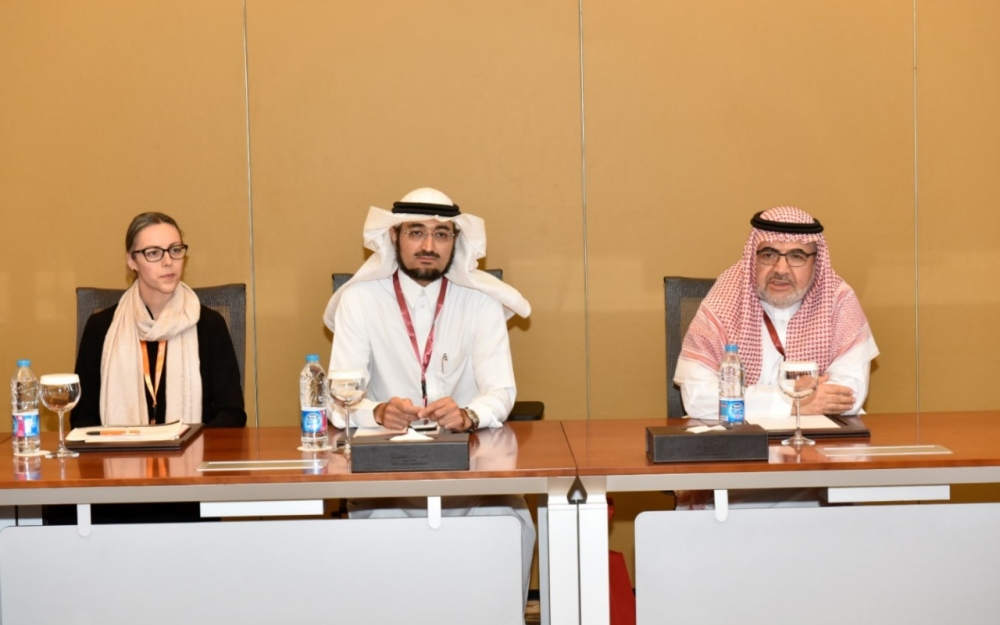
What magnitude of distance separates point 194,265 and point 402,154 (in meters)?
1.08

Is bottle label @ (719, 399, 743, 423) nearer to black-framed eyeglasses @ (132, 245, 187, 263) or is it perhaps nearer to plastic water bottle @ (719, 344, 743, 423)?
plastic water bottle @ (719, 344, 743, 423)

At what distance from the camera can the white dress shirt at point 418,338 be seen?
369 centimetres

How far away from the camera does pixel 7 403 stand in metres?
4.88

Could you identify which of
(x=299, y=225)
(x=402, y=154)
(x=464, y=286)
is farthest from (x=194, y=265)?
(x=464, y=286)

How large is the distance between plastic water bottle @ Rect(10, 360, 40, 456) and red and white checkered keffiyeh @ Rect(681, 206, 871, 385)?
2.04 meters

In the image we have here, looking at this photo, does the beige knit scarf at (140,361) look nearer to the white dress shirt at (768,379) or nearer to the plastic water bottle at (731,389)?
the white dress shirt at (768,379)

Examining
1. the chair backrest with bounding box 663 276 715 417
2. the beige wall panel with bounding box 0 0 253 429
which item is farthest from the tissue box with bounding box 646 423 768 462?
the beige wall panel with bounding box 0 0 253 429

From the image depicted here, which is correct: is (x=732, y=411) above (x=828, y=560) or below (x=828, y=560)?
above

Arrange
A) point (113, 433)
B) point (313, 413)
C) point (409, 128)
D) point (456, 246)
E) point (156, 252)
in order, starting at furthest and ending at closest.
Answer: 1. point (409, 128)
2. point (456, 246)
3. point (156, 252)
4. point (113, 433)
5. point (313, 413)

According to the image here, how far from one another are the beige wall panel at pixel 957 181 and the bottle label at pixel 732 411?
237 centimetres

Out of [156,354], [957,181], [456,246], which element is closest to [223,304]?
[156,354]

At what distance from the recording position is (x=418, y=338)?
3795 mm

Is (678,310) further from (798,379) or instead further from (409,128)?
(409,128)

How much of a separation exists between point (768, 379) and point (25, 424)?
237 centimetres
